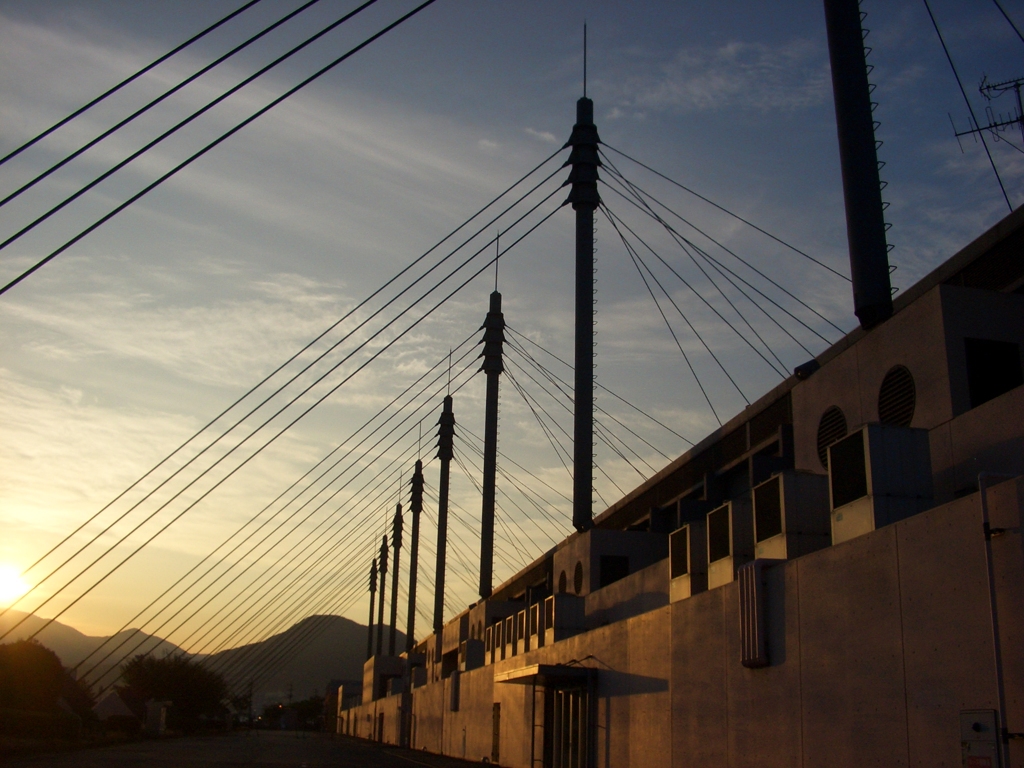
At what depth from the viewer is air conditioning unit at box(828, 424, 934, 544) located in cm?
1345

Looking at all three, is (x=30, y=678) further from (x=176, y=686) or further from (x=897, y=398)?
(x=897, y=398)

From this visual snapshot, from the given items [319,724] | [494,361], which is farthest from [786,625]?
[319,724]

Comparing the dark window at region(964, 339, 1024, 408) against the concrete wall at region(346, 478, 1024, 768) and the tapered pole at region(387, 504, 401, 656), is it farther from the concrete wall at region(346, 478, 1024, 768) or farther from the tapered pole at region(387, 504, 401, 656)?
the tapered pole at region(387, 504, 401, 656)

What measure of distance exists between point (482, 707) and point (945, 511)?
29410mm

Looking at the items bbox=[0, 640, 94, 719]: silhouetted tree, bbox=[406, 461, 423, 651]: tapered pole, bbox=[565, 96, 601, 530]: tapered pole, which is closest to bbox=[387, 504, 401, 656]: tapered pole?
bbox=[406, 461, 423, 651]: tapered pole

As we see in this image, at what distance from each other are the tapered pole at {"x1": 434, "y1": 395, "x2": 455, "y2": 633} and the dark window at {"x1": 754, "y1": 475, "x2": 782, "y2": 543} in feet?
164

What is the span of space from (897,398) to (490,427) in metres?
39.2

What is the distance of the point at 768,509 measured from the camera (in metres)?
16.6

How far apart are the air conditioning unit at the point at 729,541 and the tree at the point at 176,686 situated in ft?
303

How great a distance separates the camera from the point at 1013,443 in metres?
12.9

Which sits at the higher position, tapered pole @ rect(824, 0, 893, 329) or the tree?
tapered pole @ rect(824, 0, 893, 329)

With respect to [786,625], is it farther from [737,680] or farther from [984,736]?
[984,736]

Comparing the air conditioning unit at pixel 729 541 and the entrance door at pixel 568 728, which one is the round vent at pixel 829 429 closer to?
the air conditioning unit at pixel 729 541

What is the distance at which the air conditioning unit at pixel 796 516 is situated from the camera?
619 inches
